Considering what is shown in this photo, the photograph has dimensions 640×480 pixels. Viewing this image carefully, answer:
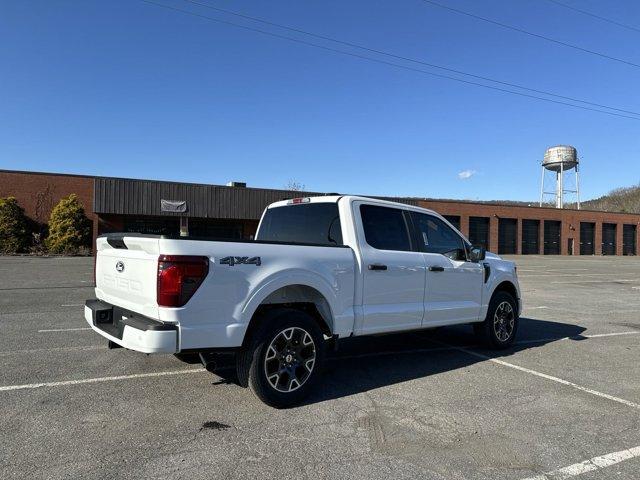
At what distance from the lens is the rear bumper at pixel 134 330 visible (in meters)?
3.95

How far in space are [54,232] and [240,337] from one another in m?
31.5

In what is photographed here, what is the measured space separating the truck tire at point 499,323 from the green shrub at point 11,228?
31.6 meters

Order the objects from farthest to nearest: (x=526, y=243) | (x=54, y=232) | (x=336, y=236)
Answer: (x=526, y=243), (x=54, y=232), (x=336, y=236)

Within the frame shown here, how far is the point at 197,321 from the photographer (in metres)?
4.08

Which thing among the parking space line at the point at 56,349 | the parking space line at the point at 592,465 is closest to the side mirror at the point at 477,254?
the parking space line at the point at 592,465

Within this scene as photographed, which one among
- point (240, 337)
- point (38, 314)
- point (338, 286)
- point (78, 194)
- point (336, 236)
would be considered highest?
point (78, 194)

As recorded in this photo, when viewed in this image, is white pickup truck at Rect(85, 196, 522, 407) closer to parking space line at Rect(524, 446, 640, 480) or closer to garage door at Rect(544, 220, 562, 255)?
parking space line at Rect(524, 446, 640, 480)

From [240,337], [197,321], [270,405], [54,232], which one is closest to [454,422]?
[270,405]

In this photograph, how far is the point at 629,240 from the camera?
5828cm

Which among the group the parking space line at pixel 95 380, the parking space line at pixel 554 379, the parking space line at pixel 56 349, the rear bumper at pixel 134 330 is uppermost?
the rear bumper at pixel 134 330

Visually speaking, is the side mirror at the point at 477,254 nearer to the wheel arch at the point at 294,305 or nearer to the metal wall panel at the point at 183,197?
the wheel arch at the point at 294,305

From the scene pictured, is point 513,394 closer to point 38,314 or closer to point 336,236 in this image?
point 336,236

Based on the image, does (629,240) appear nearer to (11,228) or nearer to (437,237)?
(11,228)

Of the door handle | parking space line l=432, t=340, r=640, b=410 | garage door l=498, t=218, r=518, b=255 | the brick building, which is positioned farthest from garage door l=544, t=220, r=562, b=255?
the door handle
